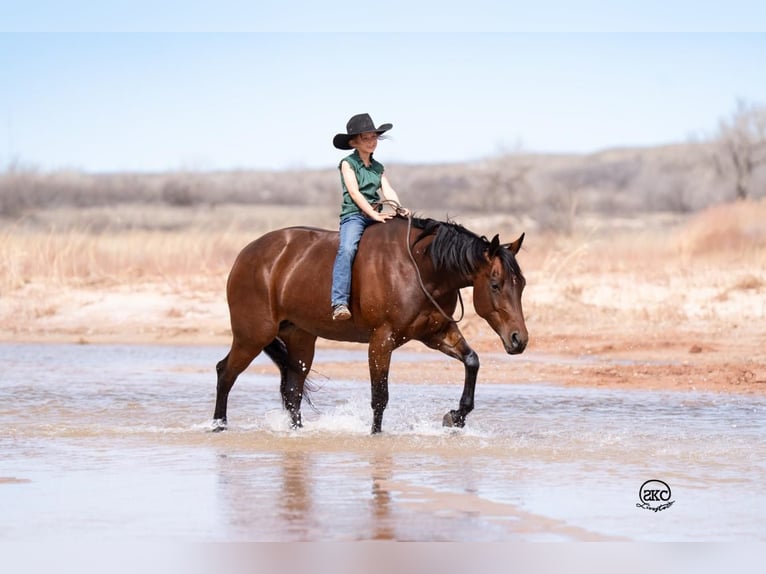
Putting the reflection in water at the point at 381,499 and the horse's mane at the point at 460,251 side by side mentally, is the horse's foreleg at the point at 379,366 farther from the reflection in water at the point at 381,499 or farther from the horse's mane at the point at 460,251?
the reflection in water at the point at 381,499

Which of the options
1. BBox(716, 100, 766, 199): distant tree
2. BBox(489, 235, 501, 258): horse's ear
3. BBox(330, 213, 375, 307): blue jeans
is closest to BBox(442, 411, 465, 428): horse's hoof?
BBox(330, 213, 375, 307): blue jeans

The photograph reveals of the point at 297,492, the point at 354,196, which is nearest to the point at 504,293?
the point at 354,196

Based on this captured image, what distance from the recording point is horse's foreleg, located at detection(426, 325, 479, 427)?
31.3 feet

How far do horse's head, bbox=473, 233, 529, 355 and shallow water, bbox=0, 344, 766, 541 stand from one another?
2.66 ft

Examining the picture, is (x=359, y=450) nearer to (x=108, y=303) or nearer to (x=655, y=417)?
(x=655, y=417)

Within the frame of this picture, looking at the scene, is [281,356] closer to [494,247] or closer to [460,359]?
[460,359]

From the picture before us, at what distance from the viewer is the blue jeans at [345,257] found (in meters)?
9.66

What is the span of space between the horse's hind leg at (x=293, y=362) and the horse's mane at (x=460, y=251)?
152 cm

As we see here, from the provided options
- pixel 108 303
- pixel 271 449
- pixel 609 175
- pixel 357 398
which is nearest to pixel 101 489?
pixel 271 449

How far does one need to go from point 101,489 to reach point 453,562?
262cm

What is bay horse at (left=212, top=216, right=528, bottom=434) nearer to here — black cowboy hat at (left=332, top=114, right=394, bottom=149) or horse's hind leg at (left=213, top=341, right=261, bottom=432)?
horse's hind leg at (left=213, top=341, right=261, bottom=432)

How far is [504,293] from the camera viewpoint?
9320mm

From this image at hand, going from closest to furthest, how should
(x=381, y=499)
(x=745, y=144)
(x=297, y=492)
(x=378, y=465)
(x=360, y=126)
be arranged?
(x=381, y=499) < (x=297, y=492) < (x=378, y=465) < (x=360, y=126) < (x=745, y=144)

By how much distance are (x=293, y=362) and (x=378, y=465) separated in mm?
2268
